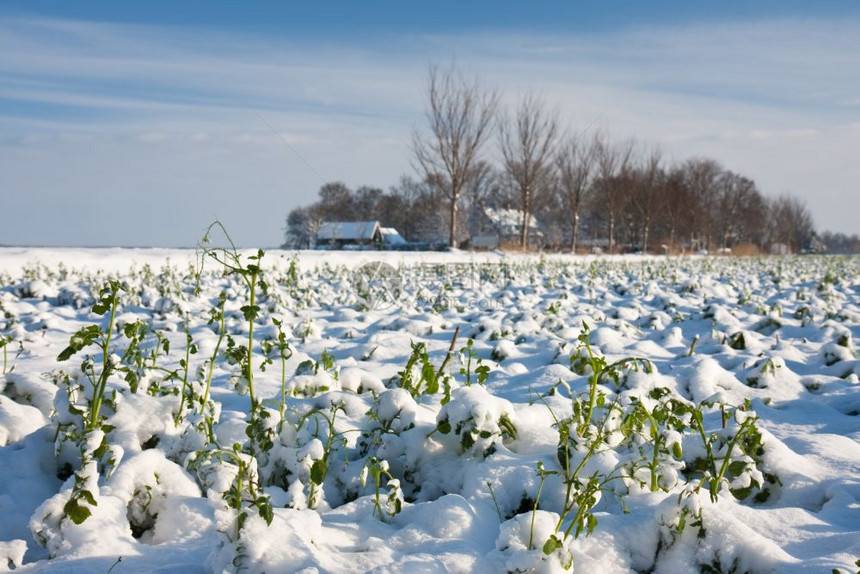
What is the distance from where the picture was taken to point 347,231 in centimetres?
6812

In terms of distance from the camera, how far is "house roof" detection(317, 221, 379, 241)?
212 ft

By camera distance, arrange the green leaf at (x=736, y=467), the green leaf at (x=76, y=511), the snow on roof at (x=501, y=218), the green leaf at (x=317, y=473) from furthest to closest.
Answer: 1. the snow on roof at (x=501, y=218)
2. the green leaf at (x=736, y=467)
3. the green leaf at (x=317, y=473)
4. the green leaf at (x=76, y=511)

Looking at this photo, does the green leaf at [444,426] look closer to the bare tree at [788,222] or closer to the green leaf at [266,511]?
the green leaf at [266,511]

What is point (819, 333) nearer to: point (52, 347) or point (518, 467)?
point (518, 467)

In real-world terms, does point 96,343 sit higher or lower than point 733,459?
higher

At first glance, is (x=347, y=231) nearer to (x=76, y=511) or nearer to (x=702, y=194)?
(x=702, y=194)

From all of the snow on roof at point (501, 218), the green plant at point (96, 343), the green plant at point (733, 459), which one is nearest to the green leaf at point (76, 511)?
the green plant at point (96, 343)

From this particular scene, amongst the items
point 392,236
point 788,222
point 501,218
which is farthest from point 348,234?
point 788,222

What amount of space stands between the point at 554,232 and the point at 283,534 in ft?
221

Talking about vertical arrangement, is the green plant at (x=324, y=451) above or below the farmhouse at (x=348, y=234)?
below

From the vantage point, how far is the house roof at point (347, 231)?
64562 millimetres

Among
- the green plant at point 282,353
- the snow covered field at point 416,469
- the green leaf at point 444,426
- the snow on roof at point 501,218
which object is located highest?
the snow on roof at point 501,218

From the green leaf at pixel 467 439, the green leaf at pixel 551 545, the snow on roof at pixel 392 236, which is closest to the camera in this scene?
the green leaf at pixel 551 545

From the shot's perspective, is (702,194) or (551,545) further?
(702,194)
